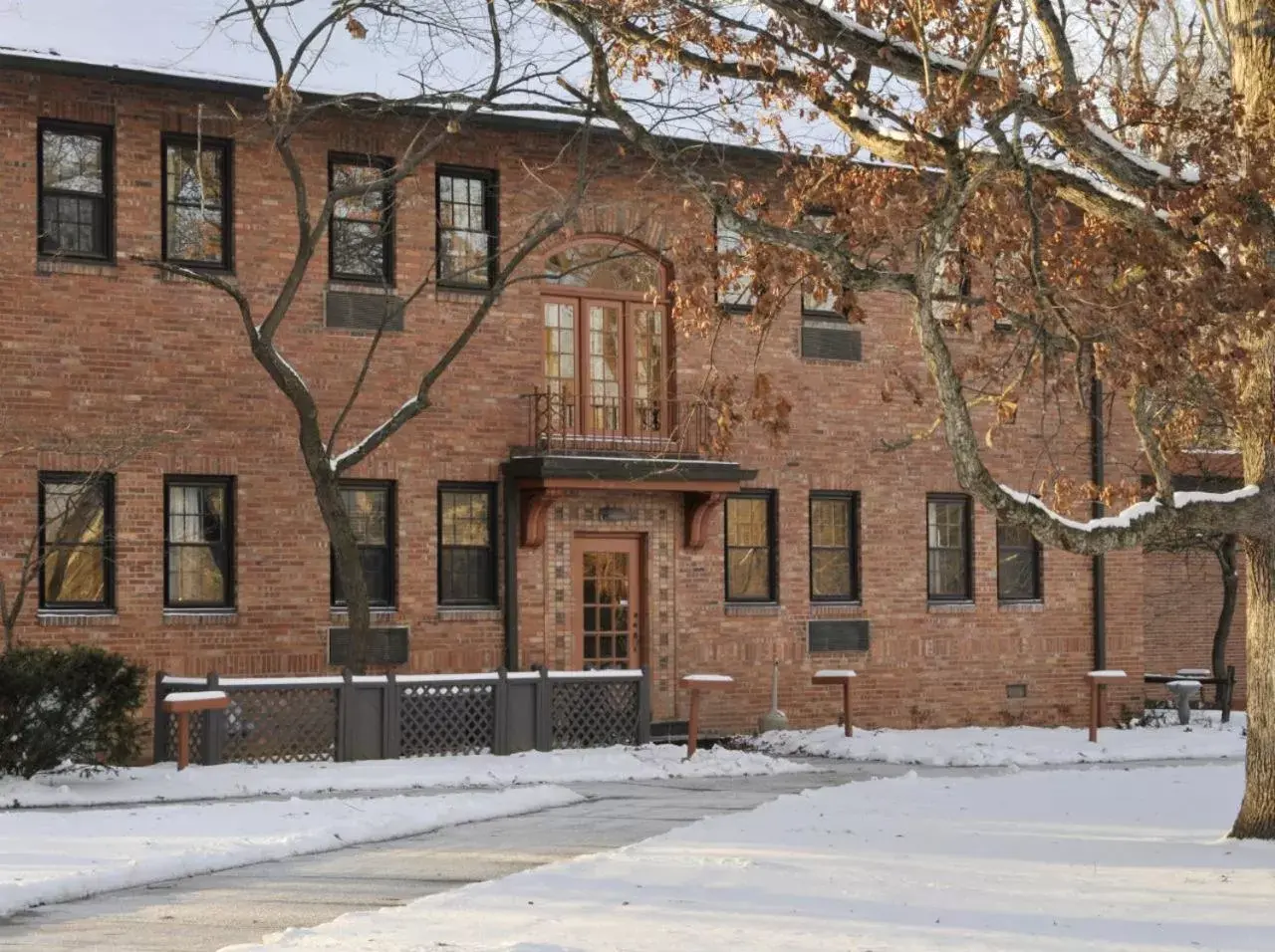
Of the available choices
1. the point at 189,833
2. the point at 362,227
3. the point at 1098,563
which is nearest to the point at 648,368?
the point at 362,227

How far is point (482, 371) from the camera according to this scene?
2417cm

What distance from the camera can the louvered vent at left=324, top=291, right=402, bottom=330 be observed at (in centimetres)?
2330

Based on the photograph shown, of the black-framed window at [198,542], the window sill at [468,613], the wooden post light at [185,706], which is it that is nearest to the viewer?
the wooden post light at [185,706]

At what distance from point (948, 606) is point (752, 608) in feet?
11.0

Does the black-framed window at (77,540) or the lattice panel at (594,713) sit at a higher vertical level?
the black-framed window at (77,540)

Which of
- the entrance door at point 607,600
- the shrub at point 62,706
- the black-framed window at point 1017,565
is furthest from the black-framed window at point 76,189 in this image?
the black-framed window at point 1017,565

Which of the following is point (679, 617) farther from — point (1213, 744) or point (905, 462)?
point (1213, 744)

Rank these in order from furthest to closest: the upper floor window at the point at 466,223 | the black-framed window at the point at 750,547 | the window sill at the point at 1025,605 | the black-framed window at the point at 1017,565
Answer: the black-framed window at the point at 1017,565, the window sill at the point at 1025,605, the black-framed window at the point at 750,547, the upper floor window at the point at 466,223

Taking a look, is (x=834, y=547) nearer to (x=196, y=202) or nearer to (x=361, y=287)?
(x=361, y=287)

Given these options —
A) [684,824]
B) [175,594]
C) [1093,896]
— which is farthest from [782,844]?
[175,594]

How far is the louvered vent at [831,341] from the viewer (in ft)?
87.5

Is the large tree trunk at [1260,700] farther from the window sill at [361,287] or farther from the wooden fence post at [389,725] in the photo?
the window sill at [361,287]

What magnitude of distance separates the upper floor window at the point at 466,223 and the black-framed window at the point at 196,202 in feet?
8.67

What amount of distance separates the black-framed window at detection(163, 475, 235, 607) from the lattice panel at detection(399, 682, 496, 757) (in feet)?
9.61
